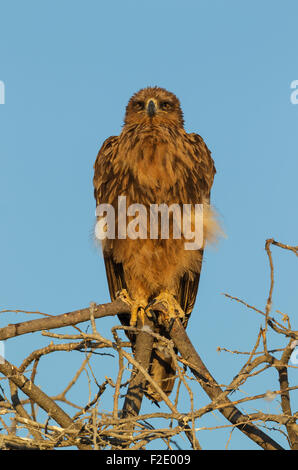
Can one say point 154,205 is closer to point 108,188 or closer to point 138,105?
point 108,188

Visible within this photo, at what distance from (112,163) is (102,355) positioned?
84.8 inches

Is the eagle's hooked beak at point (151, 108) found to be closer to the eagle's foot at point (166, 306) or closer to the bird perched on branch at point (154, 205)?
the bird perched on branch at point (154, 205)

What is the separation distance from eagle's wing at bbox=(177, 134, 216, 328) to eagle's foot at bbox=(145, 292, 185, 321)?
198mm

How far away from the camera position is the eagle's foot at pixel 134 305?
521 centimetres

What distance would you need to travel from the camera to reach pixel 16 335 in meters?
4.07

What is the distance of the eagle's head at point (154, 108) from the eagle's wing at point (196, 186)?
294 mm

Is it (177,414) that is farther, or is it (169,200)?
(169,200)

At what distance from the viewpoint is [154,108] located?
574cm

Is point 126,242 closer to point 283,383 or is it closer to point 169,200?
point 169,200

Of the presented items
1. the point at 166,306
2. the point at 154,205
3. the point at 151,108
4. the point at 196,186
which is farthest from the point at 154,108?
the point at 166,306

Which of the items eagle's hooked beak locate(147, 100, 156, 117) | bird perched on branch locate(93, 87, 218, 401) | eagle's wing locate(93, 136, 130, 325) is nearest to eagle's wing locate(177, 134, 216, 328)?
bird perched on branch locate(93, 87, 218, 401)

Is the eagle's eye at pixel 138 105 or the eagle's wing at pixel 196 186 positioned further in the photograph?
the eagle's eye at pixel 138 105

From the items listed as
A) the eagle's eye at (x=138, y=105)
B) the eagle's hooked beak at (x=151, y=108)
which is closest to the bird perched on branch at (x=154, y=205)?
the eagle's hooked beak at (x=151, y=108)
